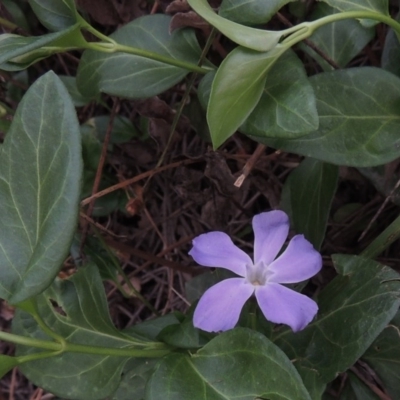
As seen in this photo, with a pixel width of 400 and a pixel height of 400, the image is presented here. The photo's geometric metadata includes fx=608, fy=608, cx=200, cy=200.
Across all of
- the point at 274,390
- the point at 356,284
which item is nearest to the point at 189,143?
the point at 356,284

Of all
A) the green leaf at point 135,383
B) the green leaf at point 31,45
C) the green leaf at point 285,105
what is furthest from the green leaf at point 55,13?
the green leaf at point 135,383

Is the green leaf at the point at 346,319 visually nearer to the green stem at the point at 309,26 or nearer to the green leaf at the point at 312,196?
the green leaf at the point at 312,196

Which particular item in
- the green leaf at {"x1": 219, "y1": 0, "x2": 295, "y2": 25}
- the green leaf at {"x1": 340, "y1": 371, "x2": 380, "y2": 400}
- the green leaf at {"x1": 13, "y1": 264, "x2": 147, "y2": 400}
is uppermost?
the green leaf at {"x1": 219, "y1": 0, "x2": 295, "y2": 25}

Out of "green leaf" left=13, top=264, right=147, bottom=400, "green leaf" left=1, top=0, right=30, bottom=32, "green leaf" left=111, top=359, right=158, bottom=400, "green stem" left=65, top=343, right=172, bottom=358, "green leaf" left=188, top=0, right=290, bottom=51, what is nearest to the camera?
"green leaf" left=188, top=0, right=290, bottom=51

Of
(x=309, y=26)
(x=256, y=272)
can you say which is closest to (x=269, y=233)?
(x=256, y=272)

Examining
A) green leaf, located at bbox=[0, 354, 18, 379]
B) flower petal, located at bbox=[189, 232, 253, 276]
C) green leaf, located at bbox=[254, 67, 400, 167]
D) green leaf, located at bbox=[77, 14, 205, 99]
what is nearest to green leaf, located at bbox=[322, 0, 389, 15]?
green leaf, located at bbox=[254, 67, 400, 167]

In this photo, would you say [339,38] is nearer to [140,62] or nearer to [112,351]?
[140,62]

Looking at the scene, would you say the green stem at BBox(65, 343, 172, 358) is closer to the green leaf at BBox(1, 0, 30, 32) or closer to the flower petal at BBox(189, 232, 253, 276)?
the flower petal at BBox(189, 232, 253, 276)
